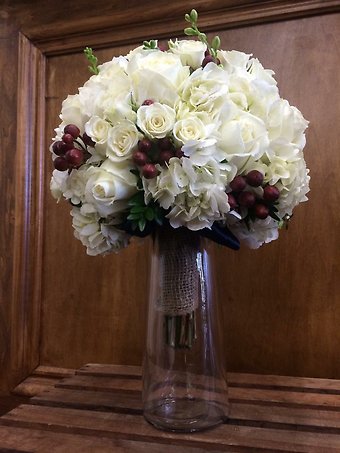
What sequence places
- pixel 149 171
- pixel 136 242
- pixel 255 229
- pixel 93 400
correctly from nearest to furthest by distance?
pixel 149 171, pixel 255 229, pixel 93 400, pixel 136 242

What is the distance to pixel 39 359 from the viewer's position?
113 centimetres

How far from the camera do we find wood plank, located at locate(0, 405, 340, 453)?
62 centimetres

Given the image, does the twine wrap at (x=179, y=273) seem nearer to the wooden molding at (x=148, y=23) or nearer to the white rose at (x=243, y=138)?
the white rose at (x=243, y=138)

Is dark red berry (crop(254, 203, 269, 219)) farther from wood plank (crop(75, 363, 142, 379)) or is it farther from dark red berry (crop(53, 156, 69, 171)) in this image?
wood plank (crop(75, 363, 142, 379))

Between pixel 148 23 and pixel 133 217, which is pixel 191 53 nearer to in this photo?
pixel 133 217

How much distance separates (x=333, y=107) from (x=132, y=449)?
737 mm

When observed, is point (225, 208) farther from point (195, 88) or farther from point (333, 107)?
point (333, 107)

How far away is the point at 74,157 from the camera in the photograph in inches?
24.5

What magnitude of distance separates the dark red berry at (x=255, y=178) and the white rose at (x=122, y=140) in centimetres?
15

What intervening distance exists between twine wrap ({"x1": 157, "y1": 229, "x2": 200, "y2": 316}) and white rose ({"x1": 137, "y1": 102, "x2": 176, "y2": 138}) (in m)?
0.16

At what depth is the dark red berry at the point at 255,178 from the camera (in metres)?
0.60

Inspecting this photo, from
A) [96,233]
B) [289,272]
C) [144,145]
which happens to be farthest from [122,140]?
[289,272]

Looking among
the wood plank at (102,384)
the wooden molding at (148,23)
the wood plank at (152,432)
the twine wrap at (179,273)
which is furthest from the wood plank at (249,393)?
the wooden molding at (148,23)

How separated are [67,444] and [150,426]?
4.8 inches
